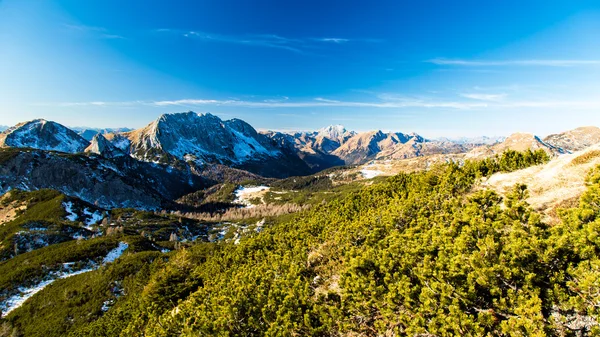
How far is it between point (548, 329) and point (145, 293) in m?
61.0

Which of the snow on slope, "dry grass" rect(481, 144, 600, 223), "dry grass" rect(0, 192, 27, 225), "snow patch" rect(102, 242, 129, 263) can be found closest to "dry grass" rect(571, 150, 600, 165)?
"dry grass" rect(481, 144, 600, 223)

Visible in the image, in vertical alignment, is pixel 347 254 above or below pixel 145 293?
above

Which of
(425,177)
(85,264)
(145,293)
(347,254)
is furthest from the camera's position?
(85,264)

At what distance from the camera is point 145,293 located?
52.5 m

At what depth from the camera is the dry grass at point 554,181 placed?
28.6 meters

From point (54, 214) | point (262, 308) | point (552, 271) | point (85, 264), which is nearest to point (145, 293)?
point (262, 308)

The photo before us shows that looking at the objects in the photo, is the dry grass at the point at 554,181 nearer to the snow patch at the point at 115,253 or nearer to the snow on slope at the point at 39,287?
the snow on slope at the point at 39,287

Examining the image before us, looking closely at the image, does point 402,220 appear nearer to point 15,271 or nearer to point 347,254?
point 347,254

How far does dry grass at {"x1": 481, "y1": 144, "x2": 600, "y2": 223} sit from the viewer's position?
Result: 28562 mm

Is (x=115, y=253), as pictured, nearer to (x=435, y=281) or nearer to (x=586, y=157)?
(x=435, y=281)

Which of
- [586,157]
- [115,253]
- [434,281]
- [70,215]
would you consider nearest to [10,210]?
[70,215]

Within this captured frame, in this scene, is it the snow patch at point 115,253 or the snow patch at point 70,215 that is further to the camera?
the snow patch at point 70,215

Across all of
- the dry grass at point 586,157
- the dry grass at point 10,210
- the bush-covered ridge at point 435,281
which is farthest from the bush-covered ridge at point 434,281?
the dry grass at point 10,210

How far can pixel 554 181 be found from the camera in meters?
34.5
